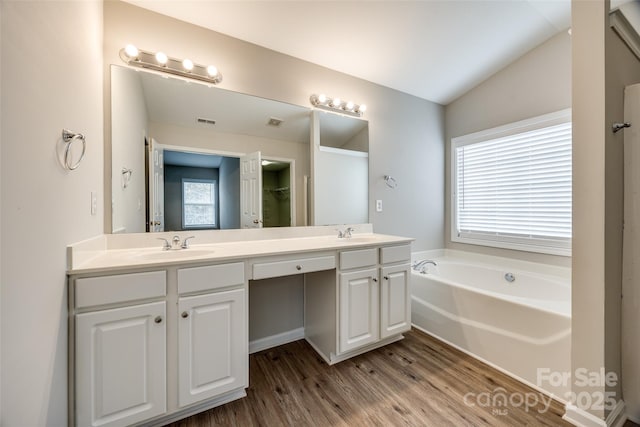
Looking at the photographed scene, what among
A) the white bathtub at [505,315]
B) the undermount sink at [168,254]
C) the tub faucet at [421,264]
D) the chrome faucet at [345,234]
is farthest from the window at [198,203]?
the tub faucet at [421,264]

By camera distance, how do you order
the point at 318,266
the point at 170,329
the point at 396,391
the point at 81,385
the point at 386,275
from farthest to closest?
1. the point at 386,275
2. the point at 318,266
3. the point at 396,391
4. the point at 170,329
5. the point at 81,385

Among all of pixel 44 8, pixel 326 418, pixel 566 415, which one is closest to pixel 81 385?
pixel 326 418

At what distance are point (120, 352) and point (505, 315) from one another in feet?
7.55

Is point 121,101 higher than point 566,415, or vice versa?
point 121,101

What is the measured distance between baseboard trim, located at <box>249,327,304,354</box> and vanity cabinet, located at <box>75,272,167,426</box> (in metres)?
0.86

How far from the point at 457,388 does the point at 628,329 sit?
3.16ft

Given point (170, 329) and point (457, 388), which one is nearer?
point (170, 329)

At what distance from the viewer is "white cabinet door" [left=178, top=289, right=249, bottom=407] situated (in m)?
1.35

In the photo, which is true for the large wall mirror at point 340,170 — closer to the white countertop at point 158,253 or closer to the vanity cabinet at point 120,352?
the white countertop at point 158,253

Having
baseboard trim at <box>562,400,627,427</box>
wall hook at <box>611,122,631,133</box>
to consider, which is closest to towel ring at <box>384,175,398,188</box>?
wall hook at <box>611,122,631,133</box>

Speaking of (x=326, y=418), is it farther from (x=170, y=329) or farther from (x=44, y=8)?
(x=44, y=8)

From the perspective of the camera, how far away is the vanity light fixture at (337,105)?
2.34 m

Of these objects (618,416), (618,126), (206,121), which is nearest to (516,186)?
(618,126)

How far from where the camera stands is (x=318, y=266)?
1.78 metres
